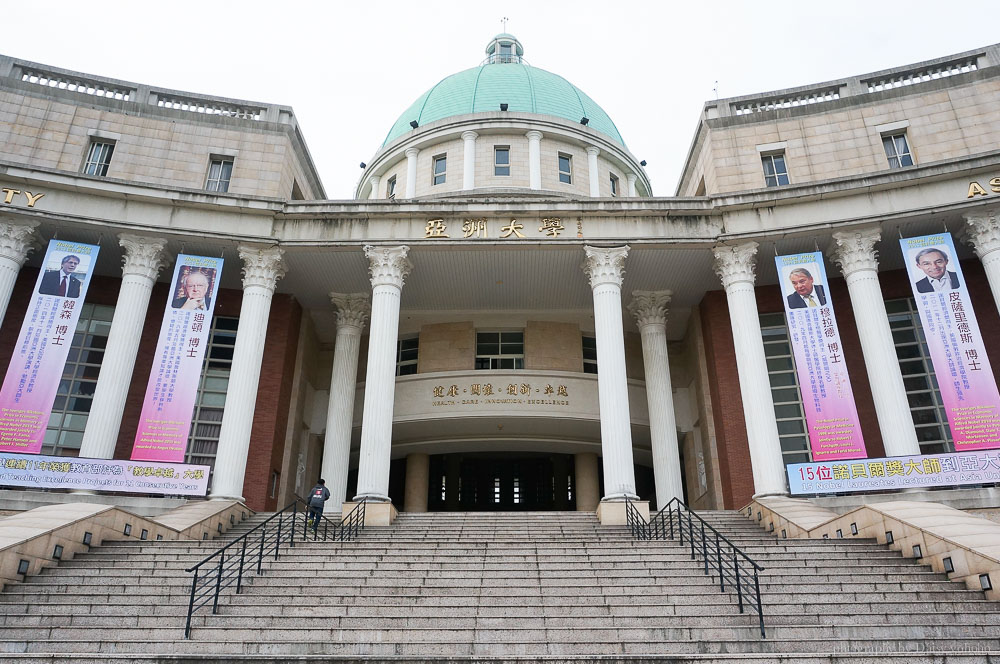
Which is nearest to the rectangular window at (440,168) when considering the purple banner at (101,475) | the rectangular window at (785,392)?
the rectangular window at (785,392)

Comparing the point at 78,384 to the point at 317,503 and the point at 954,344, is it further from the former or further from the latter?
the point at 954,344

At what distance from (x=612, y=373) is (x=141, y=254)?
14534 millimetres

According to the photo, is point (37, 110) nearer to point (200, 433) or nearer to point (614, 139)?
point (200, 433)

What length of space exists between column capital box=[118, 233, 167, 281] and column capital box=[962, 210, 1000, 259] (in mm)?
23903

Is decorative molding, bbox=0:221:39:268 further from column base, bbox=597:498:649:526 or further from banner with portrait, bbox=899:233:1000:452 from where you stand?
banner with portrait, bbox=899:233:1000:452

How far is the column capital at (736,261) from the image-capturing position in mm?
21688

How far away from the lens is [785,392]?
78.2 ft

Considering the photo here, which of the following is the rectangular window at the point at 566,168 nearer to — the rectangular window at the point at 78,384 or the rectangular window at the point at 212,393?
the rectangular window at the point at 212,393

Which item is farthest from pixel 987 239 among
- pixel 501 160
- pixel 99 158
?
pixel 99 158

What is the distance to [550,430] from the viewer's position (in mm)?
27250

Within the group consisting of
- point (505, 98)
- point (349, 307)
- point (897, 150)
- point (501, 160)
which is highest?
point (505, 98)

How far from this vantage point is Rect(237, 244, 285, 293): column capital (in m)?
22.0

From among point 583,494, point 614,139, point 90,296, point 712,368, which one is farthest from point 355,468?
point 614,139

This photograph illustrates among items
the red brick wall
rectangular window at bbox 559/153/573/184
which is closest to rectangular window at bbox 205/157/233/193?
rectangular window at bbox 559/153/573/184
